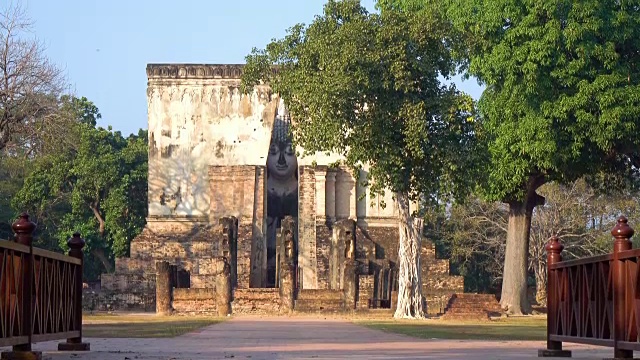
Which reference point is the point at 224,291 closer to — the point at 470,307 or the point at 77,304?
the point at 470,307

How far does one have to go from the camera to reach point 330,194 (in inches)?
1513

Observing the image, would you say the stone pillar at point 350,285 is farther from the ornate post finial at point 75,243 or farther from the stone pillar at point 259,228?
the ornate post finial at point 75,243

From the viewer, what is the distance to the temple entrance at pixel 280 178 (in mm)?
40688

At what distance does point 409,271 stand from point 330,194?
10.2 m

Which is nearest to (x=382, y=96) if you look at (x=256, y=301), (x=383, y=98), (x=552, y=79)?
(x=383, y=98)

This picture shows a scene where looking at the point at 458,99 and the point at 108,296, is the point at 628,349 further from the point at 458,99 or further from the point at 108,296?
the point at 108,296

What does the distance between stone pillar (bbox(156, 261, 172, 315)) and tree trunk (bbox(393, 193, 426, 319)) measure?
21.5ft

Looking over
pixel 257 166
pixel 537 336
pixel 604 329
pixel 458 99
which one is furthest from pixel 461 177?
pixel 604 329

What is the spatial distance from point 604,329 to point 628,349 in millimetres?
784

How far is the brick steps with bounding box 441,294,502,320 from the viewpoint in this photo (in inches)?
1110

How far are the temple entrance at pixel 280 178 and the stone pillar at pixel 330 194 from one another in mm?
2150

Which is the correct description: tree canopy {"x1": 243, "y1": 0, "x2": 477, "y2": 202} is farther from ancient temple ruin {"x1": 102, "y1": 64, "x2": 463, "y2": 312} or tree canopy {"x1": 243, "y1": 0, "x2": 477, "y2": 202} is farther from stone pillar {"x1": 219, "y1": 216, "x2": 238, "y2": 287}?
ancient temple ruin {"x1": 102, "y1": 64, "x2": 463, "y2": 312}

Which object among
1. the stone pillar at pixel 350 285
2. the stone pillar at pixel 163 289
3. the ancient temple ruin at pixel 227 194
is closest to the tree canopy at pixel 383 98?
the stone pillar at pixel 350 285

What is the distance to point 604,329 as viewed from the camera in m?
10.7
